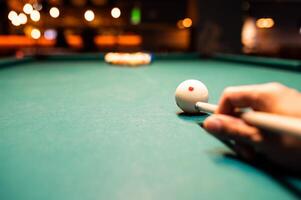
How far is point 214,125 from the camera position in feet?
3.28

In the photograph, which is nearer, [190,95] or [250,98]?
[250,98]

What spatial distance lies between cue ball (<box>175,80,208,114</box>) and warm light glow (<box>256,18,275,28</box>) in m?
14.5

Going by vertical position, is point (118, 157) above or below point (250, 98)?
below

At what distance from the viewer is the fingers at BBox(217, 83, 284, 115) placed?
909 millimetres

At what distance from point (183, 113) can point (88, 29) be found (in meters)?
10.6

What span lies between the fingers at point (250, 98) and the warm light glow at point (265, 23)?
49.2 ft

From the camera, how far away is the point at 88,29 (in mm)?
11609

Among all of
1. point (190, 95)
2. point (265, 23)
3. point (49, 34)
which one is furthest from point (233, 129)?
point (265, 23)

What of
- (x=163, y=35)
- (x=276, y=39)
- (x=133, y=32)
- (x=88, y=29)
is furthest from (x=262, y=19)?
(x=88, y=29)

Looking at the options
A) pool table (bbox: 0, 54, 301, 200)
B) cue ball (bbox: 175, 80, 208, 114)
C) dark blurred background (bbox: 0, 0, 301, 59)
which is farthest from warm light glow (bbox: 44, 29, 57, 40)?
cue ball (bbox: 175, 80, 208, 114)

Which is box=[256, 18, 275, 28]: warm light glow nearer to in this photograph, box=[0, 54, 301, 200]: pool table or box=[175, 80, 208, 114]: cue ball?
box=[0, 54, 301, 200]: pool table

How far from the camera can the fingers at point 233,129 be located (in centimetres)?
91

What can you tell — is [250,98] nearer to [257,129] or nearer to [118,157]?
[257,129]

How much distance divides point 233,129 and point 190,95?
0.60 meters
